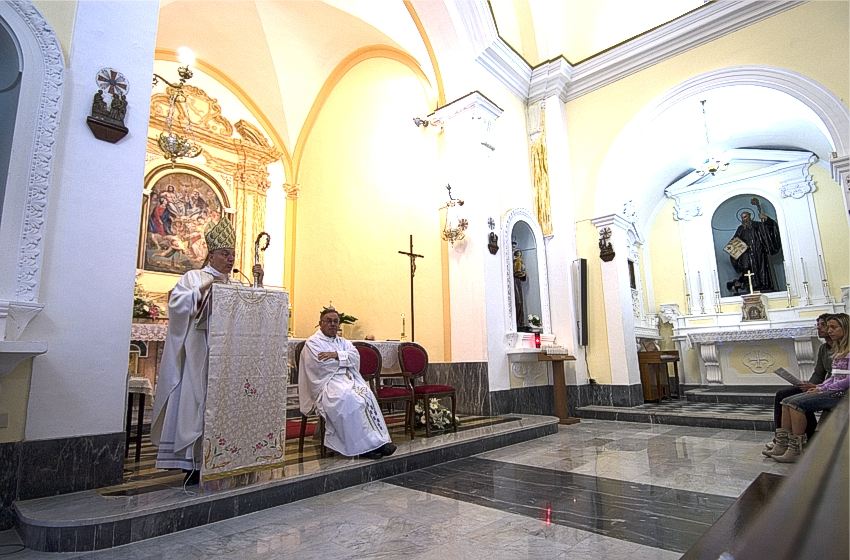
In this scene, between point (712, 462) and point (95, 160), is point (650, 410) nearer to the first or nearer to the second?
point (712, 462)

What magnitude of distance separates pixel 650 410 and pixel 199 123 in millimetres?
9100

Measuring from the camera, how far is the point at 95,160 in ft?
11.2

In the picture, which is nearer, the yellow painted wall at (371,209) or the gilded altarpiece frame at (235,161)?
the yellow painted wall at (371,209)

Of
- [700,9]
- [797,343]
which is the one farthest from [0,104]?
[797,343]

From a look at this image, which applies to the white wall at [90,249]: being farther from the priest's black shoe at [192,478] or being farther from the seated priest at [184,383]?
the priest's black shoe at [192,478]

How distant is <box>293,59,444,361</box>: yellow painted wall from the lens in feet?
24.4

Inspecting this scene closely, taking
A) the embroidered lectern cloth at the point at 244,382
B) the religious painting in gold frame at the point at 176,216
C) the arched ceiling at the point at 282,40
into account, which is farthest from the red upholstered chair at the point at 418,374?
the religious painting in gold frame at the point at 176,216

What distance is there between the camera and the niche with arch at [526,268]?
727 centimetres

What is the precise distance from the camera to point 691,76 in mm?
7273

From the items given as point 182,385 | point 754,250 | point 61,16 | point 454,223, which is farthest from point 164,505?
point 754,250

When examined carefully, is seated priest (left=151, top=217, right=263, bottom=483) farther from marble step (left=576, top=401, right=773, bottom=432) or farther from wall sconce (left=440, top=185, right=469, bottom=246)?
marble step (left=576, top=401, right=773, bottom=432)

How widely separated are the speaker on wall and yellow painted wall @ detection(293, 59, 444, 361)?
7.71 ft

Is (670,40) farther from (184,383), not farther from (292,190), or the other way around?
(184,383)

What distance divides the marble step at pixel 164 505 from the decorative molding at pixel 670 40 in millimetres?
6994
